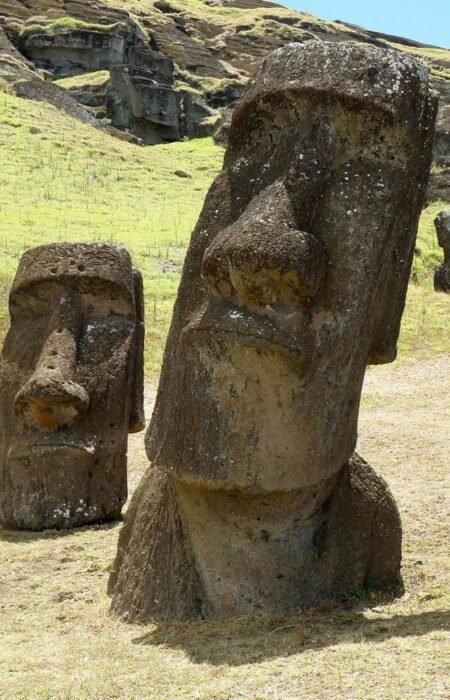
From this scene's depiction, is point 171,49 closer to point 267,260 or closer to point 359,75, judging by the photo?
point 359,75

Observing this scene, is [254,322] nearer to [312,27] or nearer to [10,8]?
[10,8]

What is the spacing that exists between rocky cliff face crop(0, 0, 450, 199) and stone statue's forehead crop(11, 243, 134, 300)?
69.7ft

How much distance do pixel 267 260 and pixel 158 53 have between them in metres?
55.9

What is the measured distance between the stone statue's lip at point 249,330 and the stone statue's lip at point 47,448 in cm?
300

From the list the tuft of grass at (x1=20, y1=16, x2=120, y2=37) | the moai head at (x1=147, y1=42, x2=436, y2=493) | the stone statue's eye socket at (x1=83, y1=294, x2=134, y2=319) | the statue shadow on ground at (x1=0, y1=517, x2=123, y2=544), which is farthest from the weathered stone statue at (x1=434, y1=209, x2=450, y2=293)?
the tuft of grass at (x1=20, y1=16, x2=120, y2=37)

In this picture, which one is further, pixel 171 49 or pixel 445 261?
pixel 171 49

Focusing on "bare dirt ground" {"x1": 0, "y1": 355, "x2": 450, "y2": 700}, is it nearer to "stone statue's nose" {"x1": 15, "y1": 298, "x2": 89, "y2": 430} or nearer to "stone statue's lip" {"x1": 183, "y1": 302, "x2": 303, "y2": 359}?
"stone statue's nose" {"x1": 15, "y1": 298, "x2": 89, "y2": 430}

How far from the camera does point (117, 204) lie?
26.5 metres

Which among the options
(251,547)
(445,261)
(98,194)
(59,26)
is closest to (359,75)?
(251,547)

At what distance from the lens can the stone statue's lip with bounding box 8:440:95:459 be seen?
24.6 ft

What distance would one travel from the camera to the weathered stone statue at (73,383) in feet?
24.7

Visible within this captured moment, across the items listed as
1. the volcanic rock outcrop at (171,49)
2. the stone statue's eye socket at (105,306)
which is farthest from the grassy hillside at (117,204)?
the stone statue's eye socket at (105,306)

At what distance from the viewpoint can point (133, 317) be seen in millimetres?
7895

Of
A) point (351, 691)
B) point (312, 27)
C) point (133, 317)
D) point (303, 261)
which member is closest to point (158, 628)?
point (351, 691)
